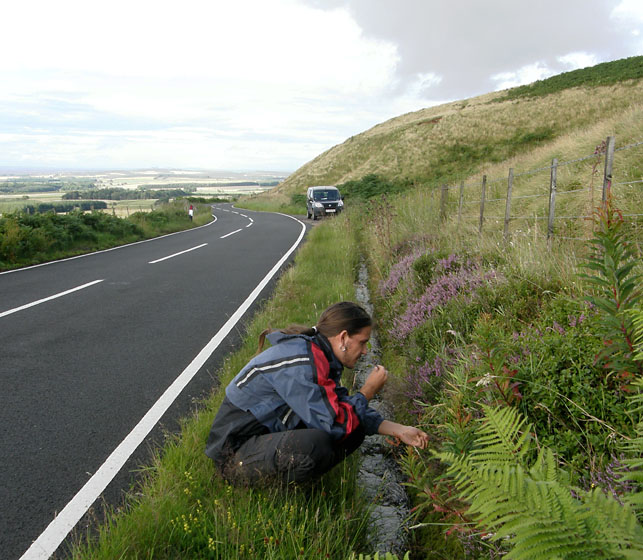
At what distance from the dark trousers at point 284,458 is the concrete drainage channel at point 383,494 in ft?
1.65

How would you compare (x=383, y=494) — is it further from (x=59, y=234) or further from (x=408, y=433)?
(x=59, y=234)

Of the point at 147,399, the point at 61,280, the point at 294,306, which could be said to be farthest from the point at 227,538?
the point at 61,280

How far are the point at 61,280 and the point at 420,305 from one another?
8.09 m

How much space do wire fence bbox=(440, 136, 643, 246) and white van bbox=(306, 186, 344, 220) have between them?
12.2m

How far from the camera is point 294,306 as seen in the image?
7.37 metres

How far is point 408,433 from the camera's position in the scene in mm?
3061

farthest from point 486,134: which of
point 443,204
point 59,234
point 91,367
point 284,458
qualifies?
point 284,458

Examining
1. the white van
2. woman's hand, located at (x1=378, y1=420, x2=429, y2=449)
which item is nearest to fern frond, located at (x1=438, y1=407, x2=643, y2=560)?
woman's hand, located at (x1=378, y1=420, x2=429, y2=449)

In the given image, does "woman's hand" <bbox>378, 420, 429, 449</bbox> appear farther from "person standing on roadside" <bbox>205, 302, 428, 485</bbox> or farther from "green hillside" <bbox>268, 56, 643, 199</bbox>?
"green hillside" <bbox>268, 56, 643, 199</bbox>

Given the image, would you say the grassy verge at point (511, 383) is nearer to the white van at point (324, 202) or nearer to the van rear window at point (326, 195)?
the white van at point (324, 202)

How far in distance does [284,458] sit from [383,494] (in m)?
1.01

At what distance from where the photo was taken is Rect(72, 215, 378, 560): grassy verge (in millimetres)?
2387

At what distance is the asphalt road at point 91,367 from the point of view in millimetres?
3291

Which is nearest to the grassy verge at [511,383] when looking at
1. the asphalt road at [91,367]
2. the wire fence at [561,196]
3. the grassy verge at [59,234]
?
the wire fence at [561,196]
